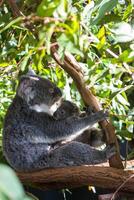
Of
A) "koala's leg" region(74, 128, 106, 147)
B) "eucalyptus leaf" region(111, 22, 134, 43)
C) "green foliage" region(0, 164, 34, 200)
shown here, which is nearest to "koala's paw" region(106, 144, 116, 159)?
"koala's leg" region(74, 128, 106, 147)

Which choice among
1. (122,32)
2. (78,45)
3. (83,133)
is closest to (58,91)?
(83,133)

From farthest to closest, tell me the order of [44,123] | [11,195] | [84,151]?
[44,123] < [84,151] < [11,195]

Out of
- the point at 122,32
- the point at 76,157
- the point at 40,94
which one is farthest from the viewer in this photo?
the point at 40,94

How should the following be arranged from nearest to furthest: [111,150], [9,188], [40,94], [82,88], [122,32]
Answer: [9,188], [122,32], [82,88], [111,150], [40,94]

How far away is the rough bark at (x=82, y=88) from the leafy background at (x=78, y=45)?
30mm

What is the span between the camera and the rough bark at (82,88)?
1101mm

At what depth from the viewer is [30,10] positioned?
1.28 meters

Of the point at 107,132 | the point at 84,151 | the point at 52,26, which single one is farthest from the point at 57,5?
the point at 84,151

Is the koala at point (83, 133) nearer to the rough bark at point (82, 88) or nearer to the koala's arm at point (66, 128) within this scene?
the koala's arm at point (66, 128)

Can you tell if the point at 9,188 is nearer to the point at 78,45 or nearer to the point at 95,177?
the point at 78,45

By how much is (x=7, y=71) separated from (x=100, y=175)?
2.11 feet

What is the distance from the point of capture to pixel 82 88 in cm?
112

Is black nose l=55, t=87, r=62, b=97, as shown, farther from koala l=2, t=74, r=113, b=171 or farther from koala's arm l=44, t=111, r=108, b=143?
koala's arm l=44, t=111, r=108, b=143

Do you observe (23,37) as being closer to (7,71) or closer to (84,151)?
(7,71)
